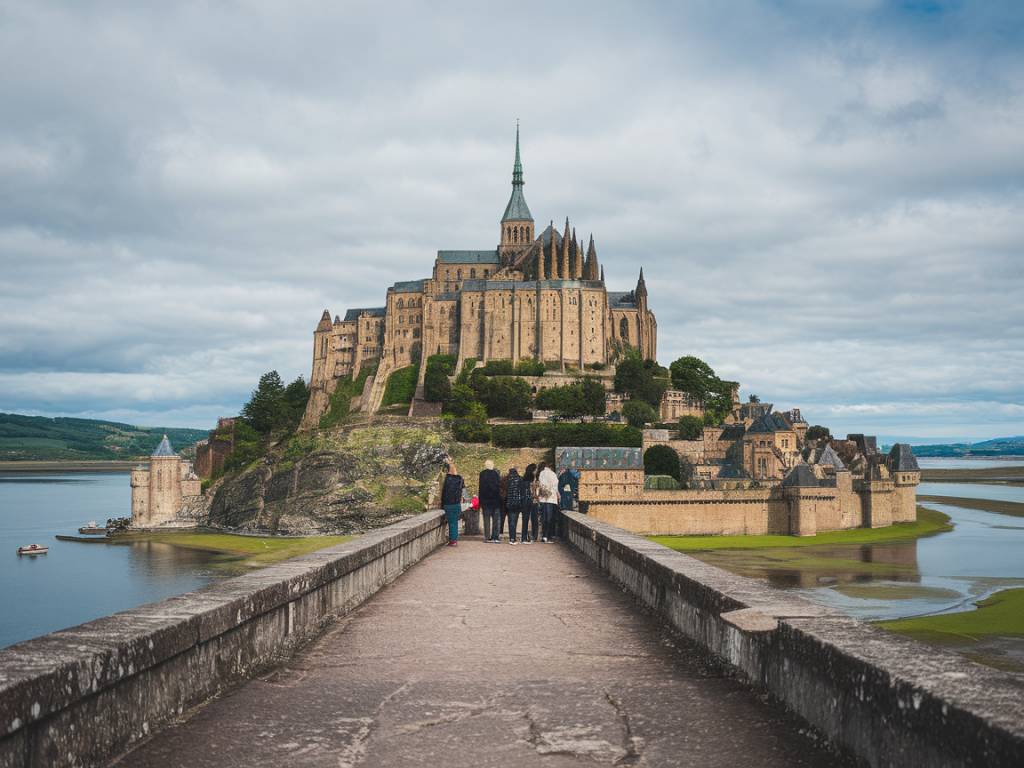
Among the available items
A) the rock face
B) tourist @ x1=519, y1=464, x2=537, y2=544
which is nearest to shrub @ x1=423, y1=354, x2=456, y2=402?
the rock face

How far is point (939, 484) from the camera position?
16162 cm

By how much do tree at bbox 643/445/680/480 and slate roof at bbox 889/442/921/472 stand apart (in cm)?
1907

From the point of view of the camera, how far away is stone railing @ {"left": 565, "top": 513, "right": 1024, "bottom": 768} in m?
3.80

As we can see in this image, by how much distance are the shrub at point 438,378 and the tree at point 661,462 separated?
87.8 ft

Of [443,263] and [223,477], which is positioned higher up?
[443,263]

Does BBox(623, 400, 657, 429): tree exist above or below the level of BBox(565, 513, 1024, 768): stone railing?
above

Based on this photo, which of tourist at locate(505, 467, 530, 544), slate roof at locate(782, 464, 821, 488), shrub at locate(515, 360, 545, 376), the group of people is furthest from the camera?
shrub at locate(515, 360, 545, 376)

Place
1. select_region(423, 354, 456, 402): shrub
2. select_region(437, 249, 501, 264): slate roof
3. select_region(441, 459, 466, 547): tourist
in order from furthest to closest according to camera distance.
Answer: select_region(437, 249, 501, 264): slate roof, select_region(423, 354, 456, 402): shrub, select_region(441, 459, 466, 547): tourist

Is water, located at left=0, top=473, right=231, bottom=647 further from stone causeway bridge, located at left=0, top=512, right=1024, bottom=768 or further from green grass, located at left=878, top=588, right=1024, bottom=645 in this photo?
stone causeway bridge, located at left=0, top=512, right=1024, bottom=768

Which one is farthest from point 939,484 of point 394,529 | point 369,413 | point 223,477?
point 394,529

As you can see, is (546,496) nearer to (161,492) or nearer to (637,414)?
(637,414)

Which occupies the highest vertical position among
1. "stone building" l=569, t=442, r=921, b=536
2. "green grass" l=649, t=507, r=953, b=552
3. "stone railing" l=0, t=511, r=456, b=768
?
"stone railing" l=0, t=511, r=456, b=768

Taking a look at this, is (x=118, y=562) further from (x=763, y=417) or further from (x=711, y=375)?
(x=711, y=375)

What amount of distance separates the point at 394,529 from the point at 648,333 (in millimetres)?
111923
